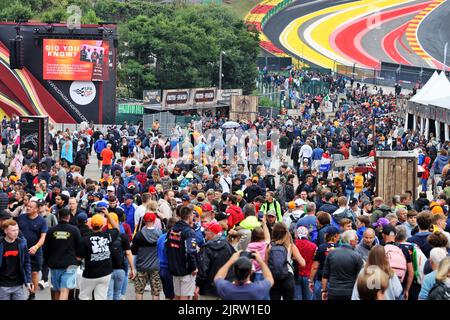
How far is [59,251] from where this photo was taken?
15531mm

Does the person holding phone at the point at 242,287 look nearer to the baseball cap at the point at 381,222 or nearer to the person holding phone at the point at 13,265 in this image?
the person holding phone at the point at 13,265

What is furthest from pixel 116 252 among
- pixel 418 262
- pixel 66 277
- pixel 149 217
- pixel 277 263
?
pixel 418 262

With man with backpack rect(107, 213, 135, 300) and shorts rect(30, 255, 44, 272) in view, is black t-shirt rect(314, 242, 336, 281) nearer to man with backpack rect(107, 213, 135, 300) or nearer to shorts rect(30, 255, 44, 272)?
man with backpack rect(107, 213, 135, 300)

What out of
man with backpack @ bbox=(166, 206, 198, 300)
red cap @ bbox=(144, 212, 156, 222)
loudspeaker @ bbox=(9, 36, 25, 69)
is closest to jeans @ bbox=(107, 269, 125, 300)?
man with backpack @ bbox=(166, 206, 198, 300)

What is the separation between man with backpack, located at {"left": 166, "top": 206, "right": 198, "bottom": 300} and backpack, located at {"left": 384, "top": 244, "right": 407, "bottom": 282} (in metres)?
2.25

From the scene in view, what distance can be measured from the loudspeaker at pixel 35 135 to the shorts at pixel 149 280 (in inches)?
697

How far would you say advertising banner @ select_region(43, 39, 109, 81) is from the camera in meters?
45.8

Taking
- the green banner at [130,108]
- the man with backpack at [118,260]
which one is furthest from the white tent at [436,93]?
the man with backpack at [118,260]

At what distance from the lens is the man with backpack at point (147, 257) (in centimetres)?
1641

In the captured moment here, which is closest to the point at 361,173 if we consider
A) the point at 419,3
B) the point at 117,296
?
the point at 117,296

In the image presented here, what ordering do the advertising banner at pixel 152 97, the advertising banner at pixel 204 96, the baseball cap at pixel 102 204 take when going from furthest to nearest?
the advertising banner at pixel 204 96 < the advertising banner at pixel 152 97 < the baseball cap at pixel 102 204

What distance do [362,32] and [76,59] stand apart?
4903 centimetres
